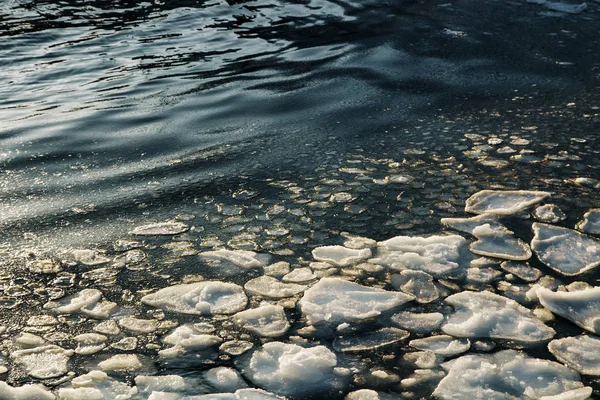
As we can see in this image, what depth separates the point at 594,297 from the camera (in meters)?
1.66

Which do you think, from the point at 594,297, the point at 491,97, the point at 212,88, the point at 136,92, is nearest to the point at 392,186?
the point at 594,297

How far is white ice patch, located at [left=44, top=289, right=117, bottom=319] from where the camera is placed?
5.47 ft

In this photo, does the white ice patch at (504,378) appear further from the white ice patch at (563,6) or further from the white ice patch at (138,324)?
the white ice patch at (563,6)

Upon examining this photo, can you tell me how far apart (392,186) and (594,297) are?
89 centimetres

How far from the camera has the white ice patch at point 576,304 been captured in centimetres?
159

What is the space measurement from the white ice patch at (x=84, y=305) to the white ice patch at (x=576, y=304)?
1.13 metres

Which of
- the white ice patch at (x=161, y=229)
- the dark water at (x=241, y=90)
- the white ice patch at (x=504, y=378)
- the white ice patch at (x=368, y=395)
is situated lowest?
the white ice patch at (x=504, y=378)

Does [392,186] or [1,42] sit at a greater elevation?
[1,42]

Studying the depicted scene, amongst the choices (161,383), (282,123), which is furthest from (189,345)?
(282,123)

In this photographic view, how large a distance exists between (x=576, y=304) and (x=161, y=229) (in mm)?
1272

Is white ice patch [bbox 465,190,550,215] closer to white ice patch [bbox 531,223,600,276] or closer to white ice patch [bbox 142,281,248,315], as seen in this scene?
white ice patch [bbox 531,223,600,276]

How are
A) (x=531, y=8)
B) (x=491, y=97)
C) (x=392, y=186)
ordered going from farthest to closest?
1. (x=531, y=8)
2. (x=491, y=97)
3. (x=392, y=186)

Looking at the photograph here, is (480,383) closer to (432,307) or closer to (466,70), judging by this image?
(432,307)

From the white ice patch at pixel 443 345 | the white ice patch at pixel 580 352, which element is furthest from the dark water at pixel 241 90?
the white ice patch at pixel 580 352
